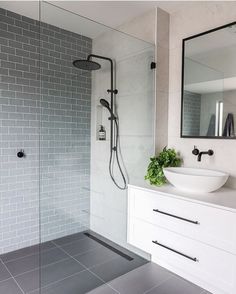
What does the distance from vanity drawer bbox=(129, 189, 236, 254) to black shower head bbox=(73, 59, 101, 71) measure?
1.26 metres

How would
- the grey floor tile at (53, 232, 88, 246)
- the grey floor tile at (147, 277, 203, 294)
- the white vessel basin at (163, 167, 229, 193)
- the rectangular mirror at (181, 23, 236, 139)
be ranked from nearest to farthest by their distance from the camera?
the white vessel basin at (163, 167, 229, 193) → the grey floor tile at (147, 277, 203, 294) → the rectangular mirror at (181, 23, 236, 139) → the grey floor tile at (53, 232, 88, 246)

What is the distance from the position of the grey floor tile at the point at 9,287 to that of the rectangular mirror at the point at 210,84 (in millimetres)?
1998

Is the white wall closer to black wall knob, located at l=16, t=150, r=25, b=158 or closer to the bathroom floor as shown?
the bathroom floor

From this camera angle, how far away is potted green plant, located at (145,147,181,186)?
2.13 metres

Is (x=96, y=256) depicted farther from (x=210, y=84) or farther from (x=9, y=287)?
(x=210, y=84)

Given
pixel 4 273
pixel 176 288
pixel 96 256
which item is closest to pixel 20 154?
pixel 4 273

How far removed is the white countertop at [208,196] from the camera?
160cm

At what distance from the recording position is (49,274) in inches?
77.0

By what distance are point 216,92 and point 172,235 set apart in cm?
130

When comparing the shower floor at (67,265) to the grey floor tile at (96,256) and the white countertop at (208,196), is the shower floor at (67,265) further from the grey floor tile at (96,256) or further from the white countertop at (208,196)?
the white countertop at (208,196)

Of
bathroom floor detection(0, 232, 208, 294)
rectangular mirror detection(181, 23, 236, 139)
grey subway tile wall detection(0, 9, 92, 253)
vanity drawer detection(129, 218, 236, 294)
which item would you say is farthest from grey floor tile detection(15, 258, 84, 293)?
rectangular mirror detection(181, 23, 236, 139)

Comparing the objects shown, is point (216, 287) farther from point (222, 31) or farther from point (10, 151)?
Answer: point (10, 151)

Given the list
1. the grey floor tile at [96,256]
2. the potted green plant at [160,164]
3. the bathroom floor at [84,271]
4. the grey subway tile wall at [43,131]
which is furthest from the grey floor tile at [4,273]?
the potted green plant at [160,164]

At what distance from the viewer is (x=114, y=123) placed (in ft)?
7.93
